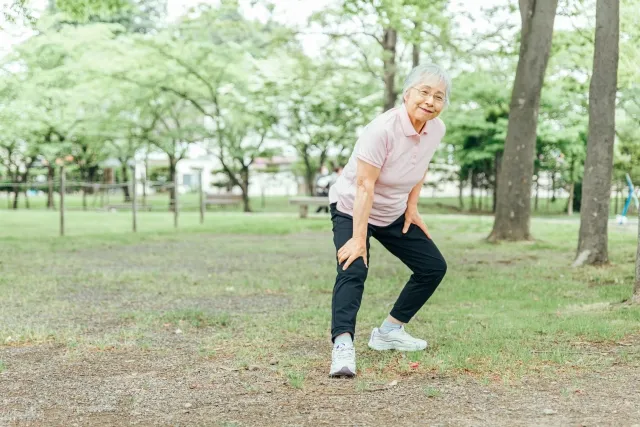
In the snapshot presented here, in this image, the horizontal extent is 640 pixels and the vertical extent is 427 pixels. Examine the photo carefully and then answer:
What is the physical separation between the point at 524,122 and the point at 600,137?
3.32 metres

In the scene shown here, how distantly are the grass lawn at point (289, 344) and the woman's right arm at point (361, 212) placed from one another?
615 millimetres

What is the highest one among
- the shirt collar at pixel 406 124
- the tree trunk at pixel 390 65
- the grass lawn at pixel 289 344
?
the tree trunk at pixel 390 65

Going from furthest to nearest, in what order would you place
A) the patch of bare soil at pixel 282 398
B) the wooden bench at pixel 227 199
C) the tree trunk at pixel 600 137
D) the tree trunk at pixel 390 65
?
the wooden bench at pixel 227 199
the tree trunk at pixel 390 65
the tree trunk at pixel 600 137
the patch of bare soil at pixel 282 398

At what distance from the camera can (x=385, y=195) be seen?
4219 mm

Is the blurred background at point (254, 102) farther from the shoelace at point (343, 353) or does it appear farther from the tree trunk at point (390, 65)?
the shoelace at point (343, 353)

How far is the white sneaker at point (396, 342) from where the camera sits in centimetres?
464

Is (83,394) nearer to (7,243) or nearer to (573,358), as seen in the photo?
(573,358)

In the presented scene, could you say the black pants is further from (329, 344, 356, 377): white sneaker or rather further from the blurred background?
the blurred background

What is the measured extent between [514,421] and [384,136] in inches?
58.4

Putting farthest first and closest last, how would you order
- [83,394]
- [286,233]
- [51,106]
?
1. [51,106]
2. [286,233]
3. [83,394]

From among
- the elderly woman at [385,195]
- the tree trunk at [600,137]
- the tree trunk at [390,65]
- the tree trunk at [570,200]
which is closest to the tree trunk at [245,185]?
the tree trunk at [390,65]

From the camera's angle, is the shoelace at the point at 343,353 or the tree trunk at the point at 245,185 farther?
the tree trunk at the point at 245,185

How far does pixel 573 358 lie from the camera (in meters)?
4.41

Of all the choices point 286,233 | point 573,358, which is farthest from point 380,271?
point 286,233
